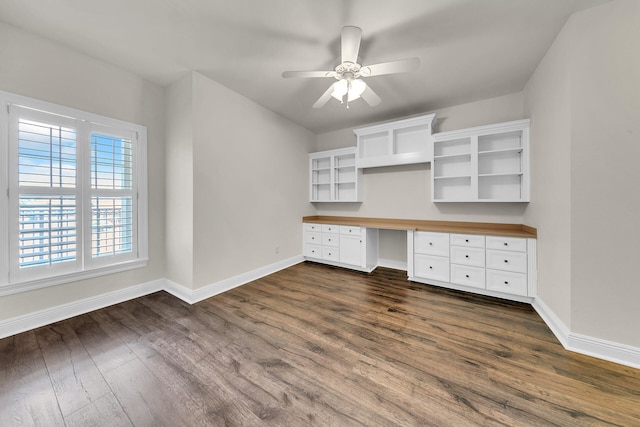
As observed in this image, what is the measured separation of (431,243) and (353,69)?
7.86ft

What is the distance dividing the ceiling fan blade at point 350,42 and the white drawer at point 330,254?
111 inches

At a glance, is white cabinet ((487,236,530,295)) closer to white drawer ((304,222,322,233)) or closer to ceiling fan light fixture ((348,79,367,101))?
ceiling fan light fixture ((348,79,367,101))

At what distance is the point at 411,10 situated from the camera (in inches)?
67.4

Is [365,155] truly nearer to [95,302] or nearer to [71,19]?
[71,19]

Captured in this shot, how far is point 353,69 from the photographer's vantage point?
6.63ft

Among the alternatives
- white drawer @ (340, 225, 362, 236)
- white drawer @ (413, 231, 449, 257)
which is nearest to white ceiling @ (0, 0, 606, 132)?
white drawer @ (413, 231, 449, 257)

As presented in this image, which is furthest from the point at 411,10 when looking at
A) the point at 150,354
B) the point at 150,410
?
the point at 150,354

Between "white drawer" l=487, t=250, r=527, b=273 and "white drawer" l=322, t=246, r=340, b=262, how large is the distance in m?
2.14

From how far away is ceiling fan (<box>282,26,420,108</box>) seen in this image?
1757 mm

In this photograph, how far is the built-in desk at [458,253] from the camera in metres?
2.54

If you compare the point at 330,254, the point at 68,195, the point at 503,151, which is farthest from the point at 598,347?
the point at 68,195

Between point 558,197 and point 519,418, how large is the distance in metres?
1.78

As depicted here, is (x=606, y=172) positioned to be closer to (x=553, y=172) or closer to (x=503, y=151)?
(x=553, y=172)

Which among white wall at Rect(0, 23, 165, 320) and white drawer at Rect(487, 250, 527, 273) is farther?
white drawer at Rect(487, 250, 527, 273)
